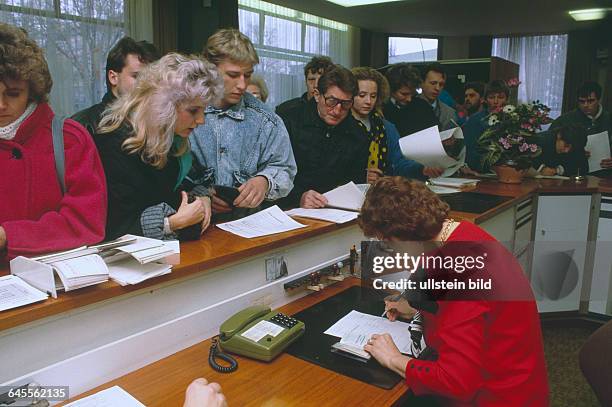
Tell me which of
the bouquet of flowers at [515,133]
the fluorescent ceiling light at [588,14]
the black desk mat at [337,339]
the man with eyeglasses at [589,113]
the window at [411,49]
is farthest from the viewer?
the window at [411,49]

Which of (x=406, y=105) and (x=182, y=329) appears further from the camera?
(x=406, y=105)

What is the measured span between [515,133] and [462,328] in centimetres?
268

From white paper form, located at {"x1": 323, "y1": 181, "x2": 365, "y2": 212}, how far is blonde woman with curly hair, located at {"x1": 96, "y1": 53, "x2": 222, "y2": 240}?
0.74 m

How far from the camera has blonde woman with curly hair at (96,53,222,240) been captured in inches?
56.6

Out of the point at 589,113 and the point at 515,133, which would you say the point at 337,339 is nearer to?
the point at 515,133

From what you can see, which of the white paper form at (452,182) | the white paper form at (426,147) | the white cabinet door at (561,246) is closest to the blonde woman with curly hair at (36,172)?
the white paper form at (426,147)

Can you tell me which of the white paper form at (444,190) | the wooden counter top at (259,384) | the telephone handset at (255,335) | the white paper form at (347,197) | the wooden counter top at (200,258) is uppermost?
the white paper form at (347,197)

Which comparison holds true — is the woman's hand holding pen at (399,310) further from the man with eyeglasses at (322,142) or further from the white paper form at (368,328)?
the man with eyeglasses at (322,142)

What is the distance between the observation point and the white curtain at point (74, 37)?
13.6 feet

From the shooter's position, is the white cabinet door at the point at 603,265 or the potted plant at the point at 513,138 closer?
the white cabinet door at the point at 603,265

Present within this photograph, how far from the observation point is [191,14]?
495 centimetres

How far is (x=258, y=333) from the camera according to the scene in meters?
1.35

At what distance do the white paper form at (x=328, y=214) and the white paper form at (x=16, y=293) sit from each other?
1103mm

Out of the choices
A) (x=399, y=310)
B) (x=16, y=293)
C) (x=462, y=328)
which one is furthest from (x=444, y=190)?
(x=16, y=293)
